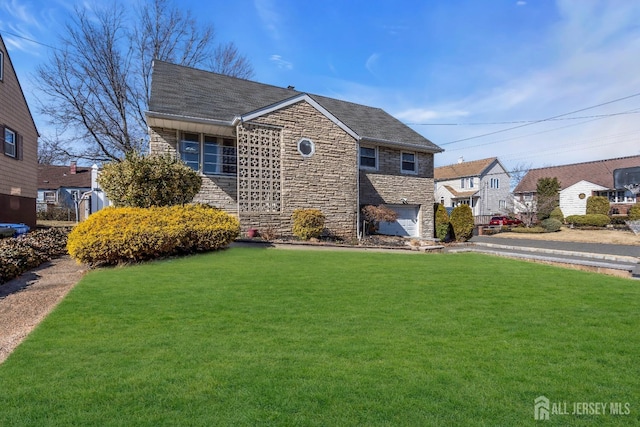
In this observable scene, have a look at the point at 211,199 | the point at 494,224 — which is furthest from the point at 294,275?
the point at 494,224

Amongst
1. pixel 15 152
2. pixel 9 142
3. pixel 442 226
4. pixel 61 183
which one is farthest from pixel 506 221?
pixel 61 183

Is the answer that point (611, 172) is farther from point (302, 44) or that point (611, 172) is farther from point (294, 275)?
point (294, 275)

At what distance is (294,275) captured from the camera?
7105 mm

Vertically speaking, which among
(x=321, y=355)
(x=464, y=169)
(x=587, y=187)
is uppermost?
(x=464, y=169)

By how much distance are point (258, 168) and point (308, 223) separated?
2883 millimetres

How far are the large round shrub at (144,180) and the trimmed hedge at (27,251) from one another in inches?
86.6

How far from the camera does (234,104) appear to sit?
15359mm

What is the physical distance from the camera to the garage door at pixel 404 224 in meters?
18.9

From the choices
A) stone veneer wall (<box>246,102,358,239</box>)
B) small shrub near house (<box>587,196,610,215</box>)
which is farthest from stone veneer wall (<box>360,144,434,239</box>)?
small shrub near house (<box>587,196,610,215</box>)

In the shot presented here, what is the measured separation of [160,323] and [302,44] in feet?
48.0

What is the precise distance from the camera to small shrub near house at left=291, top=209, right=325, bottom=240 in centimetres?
1345

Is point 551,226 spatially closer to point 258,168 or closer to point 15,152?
point 258,168

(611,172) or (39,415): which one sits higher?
(611,172)

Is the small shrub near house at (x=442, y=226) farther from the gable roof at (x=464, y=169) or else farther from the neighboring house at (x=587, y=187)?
the gable roof at (x=464, y=169)
